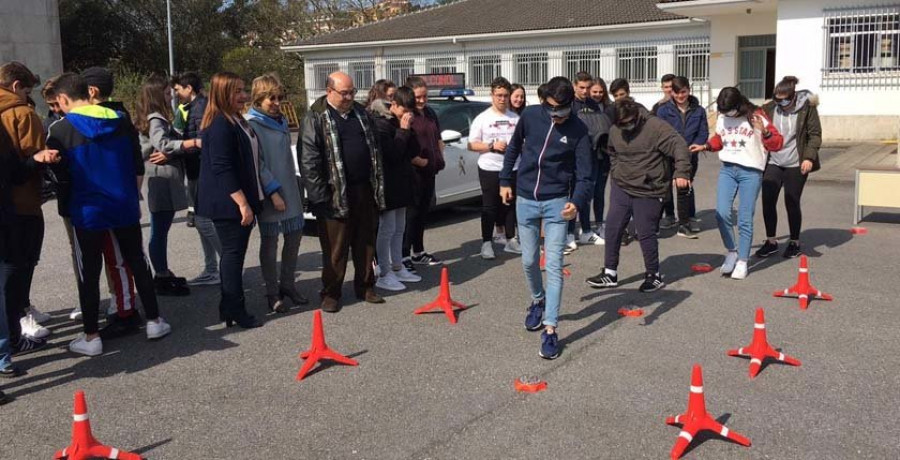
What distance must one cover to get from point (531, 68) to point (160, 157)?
91.6 feet

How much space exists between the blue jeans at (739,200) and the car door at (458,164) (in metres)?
3.94

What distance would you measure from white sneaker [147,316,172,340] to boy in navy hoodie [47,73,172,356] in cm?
37

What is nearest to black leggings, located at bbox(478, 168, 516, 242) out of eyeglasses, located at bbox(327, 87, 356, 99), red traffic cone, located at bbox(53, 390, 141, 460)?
eyeglasses, located at bbox(327, 87, 356, 99)

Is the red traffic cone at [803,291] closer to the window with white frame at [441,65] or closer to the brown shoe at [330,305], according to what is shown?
the brown shoe at [330,305]

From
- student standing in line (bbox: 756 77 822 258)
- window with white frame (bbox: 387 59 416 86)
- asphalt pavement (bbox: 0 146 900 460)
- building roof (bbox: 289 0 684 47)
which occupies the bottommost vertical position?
asphalt pavement (bbox: 0 146 900 460)

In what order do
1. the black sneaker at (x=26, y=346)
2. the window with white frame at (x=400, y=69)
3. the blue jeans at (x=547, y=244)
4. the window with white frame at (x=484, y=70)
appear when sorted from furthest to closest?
1. the window with white frame at (x=400, y=69)
2. the window with white frame at (x=484, y=70)
3. the black sneaker at (x=26, y=346)
4. the blue jeans at (x=547, y=244)

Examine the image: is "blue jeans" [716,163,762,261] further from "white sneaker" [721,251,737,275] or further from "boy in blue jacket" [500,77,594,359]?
"boy in blue jacket" [500,77,594,359]

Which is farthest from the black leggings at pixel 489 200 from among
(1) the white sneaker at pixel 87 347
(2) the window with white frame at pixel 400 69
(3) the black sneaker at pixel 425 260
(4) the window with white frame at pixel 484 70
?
(2) the window with white frame at pixel 400 69

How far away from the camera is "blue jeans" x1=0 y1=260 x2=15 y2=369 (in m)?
5.08

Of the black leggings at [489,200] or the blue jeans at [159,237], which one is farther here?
the black leggings at [489,200]

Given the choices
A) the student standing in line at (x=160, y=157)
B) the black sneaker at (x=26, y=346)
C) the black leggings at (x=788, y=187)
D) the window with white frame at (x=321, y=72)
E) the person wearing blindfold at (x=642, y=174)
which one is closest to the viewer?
the black sneaker at (x=26, y=346)

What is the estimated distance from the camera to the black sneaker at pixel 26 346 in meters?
5.79

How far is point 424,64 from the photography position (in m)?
37.2

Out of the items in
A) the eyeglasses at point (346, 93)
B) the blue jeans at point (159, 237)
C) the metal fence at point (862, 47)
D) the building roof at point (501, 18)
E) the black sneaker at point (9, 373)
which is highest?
the building roof at point (501, 18)
